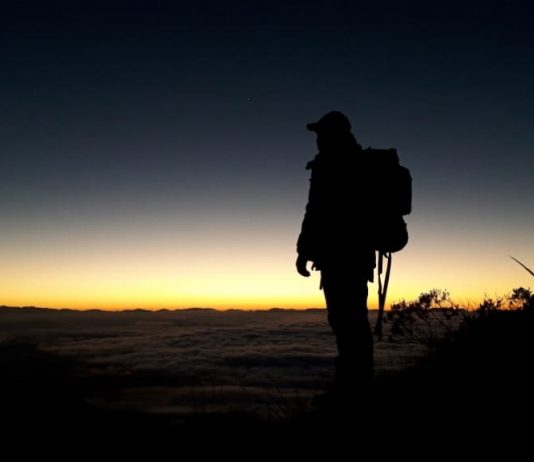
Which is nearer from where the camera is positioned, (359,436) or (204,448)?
(359,436)

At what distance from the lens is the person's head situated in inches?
216

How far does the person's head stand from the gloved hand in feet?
4.63

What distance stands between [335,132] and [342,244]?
1.42 meters

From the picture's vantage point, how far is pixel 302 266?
556 centimetres

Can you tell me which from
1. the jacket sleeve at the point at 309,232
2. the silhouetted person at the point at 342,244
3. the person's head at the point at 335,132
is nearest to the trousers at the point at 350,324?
the silhouetted person at the point at 342,244

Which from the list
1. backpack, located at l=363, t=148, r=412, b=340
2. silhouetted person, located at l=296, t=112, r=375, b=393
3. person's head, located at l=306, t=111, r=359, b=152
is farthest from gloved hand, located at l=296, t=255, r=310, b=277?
person's head, located at l=306, t=111, r=359, b=152

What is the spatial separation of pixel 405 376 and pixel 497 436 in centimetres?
385

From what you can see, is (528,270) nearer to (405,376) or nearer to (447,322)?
(405,376)

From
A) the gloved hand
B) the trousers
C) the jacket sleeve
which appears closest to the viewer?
the trousers

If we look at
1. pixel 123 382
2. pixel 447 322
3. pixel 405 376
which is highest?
pixel 447 322

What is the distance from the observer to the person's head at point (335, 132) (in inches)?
216

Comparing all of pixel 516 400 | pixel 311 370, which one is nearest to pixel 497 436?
pixel 516 400

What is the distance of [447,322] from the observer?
10141 millimetres

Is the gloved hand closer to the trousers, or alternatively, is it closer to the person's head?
the trousers
